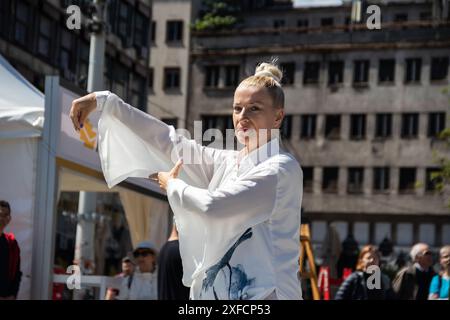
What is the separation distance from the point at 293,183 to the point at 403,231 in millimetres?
50600

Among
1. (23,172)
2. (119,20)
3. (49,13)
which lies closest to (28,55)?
(49,13)

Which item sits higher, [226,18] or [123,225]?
[226,18]

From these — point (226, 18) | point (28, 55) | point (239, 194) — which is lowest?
point (239, 194)

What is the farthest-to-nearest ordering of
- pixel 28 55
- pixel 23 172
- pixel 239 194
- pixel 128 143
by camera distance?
pixel 28 55
pixel 23 172
pixel 128 143
pixel 239 194

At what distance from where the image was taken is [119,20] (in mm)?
40781

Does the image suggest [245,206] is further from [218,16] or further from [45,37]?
[218,16]

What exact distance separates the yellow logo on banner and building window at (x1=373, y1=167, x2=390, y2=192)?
44282 millimetres

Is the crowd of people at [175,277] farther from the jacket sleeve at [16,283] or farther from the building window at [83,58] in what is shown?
the building window at [83,58]

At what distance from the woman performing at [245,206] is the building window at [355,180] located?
5058 cm

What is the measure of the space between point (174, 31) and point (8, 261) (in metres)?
50.1

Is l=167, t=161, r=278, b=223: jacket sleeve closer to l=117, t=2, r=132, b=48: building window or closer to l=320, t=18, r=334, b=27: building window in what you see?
l=117, t=2, r=132, b=48: building window

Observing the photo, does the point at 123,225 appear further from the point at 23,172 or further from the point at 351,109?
the point at 23,172

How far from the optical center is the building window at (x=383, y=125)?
53.7m

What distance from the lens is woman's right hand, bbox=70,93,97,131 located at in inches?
148
